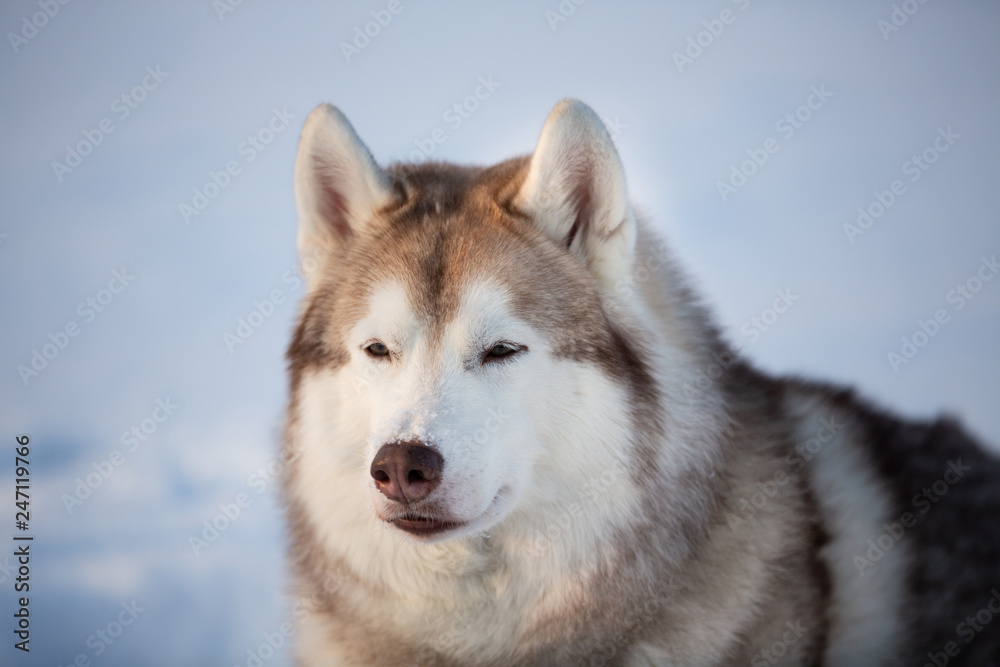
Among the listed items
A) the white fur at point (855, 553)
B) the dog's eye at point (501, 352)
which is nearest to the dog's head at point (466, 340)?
the dog's eye at point (501, 352)

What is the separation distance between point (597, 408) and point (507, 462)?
0.48 m

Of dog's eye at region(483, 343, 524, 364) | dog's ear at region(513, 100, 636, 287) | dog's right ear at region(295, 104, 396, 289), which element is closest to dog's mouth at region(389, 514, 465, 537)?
dog's eye at region(483, 343, 524, 364)

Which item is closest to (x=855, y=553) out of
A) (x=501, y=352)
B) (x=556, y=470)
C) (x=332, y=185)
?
(x=556, y=470)

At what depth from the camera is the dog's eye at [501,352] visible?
3365 millimetres

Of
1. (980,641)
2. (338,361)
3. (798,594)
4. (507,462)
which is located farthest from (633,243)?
(980,641)

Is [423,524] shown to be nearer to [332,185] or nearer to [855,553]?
[332,185]

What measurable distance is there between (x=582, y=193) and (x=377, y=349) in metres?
1.22

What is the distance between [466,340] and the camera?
132 inches

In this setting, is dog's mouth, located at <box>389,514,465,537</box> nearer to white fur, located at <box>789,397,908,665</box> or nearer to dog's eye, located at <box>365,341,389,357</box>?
dog's eye, located at <box>365,341,389,357</box>

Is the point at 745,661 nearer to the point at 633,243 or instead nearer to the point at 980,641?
the point at 980,641

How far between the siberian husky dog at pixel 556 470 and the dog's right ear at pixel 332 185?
0.01 m

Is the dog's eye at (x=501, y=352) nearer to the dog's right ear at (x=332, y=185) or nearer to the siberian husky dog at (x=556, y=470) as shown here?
the siberian husky dog at (x=556, y=470)

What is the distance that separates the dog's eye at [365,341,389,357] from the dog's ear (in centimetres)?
94

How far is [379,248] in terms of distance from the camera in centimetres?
379
